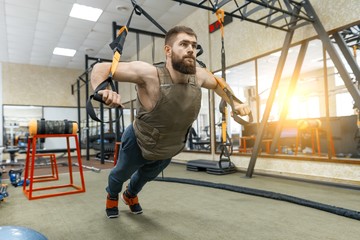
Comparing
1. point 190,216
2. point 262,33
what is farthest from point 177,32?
point 262,33

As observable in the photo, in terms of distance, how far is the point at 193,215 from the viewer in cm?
227

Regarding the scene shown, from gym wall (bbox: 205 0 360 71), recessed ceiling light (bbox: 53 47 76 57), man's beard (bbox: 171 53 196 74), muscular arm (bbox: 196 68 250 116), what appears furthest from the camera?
recessed ceiling light (bbox: 53 47 76 57)

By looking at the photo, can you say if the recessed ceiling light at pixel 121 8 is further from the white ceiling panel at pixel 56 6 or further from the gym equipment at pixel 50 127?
the gym equipment at pixel 50 127

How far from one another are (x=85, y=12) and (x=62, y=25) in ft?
3.51

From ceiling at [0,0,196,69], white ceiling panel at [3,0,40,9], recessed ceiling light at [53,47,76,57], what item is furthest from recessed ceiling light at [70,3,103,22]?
recessed ceiling light at [53,47,76,57]

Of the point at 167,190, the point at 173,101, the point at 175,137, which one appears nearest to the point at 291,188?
the point at 167,190

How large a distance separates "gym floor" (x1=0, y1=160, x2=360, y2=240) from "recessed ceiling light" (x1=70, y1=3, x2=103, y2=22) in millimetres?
4390

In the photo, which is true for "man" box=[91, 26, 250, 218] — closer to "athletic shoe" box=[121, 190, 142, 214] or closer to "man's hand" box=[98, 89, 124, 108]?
"man's hand" box=[98, 89, 124, 108]

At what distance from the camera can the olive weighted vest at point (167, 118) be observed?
5.32 feet

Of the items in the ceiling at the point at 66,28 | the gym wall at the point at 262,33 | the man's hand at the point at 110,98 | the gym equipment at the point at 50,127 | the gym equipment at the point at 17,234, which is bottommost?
the gym equipment at the point at 17,234

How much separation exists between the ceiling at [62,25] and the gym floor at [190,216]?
4392mm

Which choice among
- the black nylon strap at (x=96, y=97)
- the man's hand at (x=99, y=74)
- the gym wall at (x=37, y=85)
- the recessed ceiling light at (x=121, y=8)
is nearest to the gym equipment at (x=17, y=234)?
the black nylon strap at (x=96, y=97)

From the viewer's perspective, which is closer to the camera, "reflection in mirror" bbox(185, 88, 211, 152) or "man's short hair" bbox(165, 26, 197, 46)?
"man's short hair" bbox(165, 26, 197, 46)

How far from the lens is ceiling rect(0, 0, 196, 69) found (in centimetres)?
585
